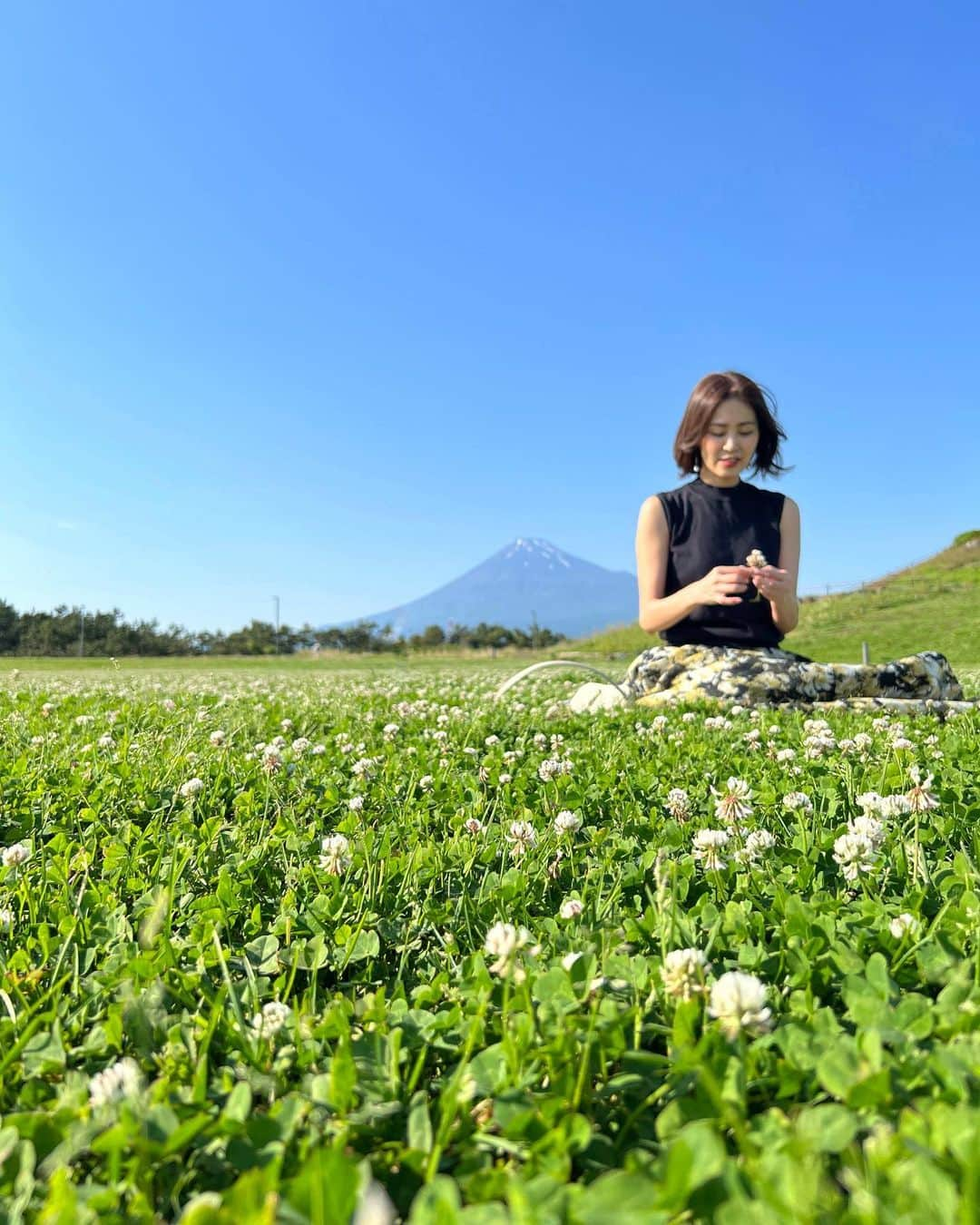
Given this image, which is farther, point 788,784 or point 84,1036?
point 788,784

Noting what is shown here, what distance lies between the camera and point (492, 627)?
80.4 metres

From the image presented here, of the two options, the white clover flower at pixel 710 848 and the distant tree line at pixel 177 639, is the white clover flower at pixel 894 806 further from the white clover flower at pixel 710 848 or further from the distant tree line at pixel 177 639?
the distant tree line at pixel 177 639

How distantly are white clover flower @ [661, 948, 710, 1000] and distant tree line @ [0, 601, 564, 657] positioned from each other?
32.0 meters

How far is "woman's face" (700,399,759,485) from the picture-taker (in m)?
6.66

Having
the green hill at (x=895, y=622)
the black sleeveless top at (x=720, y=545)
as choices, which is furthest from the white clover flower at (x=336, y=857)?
the green hill at (x=895, y=622)

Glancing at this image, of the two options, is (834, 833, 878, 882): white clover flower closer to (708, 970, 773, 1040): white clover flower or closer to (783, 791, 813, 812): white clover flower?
(783, 791, 813, 812): white clover flower

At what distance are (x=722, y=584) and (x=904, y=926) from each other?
14.6ft

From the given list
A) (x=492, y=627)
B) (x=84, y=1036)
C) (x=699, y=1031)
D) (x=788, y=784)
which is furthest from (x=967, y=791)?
(x=492, y=627)

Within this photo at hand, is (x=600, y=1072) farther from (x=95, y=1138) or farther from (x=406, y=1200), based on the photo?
(x=95, y=1138)

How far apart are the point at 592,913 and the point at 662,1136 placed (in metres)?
0.76

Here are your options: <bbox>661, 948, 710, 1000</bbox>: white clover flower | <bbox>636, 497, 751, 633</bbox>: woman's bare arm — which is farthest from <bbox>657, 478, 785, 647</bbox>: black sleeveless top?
<bbox>661, 948, 710, 1000</bbox>: white clover flower

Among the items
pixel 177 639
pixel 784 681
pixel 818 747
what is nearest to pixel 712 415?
pixel 784 681

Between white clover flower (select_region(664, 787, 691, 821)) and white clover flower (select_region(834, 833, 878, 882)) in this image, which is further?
white clover flower (select_region(664, 787, 691, 821))

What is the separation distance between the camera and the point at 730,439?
265 inches
